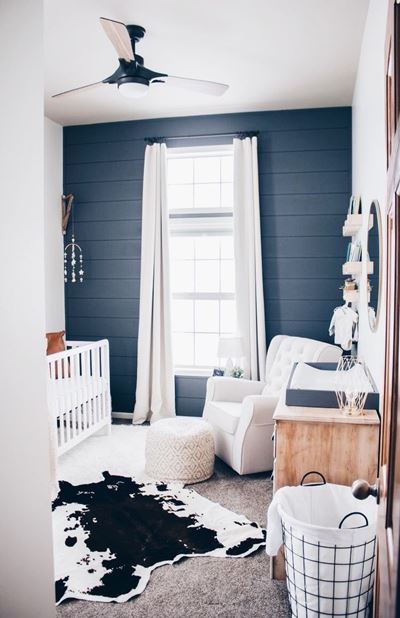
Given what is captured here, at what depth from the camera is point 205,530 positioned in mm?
2695

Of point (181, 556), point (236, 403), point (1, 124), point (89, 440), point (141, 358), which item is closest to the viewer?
point (1, 124)

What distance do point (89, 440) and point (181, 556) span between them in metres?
2.03

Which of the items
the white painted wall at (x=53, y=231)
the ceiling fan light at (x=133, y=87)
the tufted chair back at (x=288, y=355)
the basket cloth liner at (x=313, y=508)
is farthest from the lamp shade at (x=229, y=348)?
the basket cloth liner at (x=313, y=508)

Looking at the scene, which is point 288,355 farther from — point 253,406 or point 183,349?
point 183,349

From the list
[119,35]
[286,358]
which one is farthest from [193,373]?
[119,35]

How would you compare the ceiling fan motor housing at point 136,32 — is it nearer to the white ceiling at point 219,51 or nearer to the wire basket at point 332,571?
the white ceiling at point 219,51

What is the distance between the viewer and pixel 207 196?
191 inches

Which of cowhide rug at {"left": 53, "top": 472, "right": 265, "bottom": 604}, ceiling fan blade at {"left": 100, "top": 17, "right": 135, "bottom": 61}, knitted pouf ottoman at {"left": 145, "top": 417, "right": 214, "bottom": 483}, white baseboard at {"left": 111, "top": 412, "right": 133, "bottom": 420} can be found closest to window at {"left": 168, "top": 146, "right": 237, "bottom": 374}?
white baseboard at {"left": 111, "top": 412, "right": 133, "bottom": 420}

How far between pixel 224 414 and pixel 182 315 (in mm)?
1572

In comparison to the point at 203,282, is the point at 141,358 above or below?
below

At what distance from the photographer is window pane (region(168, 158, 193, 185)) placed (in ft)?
16.1

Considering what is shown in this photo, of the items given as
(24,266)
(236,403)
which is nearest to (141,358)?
(236,403)

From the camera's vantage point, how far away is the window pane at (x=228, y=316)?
16.1ft

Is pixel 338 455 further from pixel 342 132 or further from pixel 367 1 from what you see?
pixel 342 132
